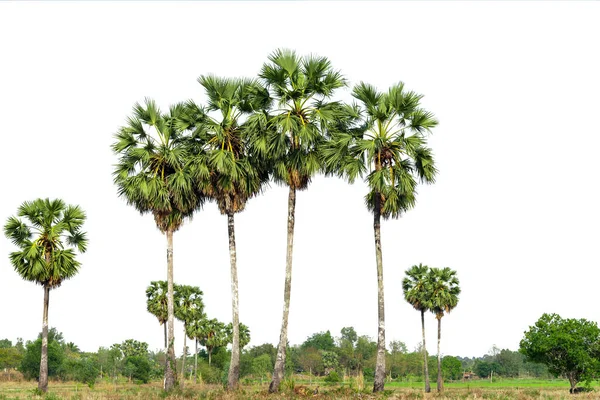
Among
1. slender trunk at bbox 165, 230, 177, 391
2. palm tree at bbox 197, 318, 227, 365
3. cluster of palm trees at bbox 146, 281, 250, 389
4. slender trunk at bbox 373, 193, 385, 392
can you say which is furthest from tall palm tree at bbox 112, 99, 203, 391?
palm tree at bbox 197, 318, 227, 365

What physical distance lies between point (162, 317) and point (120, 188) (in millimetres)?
41563

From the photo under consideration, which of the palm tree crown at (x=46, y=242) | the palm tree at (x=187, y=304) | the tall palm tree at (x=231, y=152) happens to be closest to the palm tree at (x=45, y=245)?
the palm tree crown at (x=46, y=242)

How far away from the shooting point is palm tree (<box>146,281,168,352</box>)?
241ft

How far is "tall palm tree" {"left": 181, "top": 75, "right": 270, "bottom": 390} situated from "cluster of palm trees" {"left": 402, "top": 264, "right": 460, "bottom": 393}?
47.4 m

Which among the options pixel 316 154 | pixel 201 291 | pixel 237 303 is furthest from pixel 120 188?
pixel 201 291

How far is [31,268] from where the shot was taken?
41.0m

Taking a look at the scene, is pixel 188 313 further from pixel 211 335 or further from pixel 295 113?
A: pixel 295 113

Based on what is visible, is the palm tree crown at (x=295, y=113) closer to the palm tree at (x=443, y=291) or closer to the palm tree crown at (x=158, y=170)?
the palm tree crown at (x=158, y=170)

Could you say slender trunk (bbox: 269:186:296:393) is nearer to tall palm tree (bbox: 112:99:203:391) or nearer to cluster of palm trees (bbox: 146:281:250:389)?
tall palm tree (bbox: 112:99:203:391)

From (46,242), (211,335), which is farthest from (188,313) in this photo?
(46,242)

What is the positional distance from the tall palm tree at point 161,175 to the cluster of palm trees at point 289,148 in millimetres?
150

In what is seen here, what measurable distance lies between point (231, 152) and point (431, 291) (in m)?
49.8

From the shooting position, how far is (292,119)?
98.8ft

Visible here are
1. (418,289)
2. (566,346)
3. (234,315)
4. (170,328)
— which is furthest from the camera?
(418,289)
